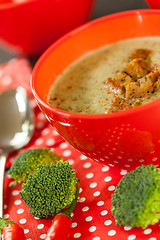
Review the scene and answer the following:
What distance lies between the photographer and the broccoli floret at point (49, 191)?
5.23 feet

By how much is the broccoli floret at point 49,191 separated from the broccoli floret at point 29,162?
0.17 m

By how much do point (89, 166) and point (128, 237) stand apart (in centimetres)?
47

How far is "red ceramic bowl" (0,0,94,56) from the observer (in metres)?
2.34

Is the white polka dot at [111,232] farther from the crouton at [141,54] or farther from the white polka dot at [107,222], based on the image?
the crouton at [141,54]

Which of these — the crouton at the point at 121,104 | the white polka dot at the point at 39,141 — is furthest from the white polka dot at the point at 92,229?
the white polka dot at the point at 39,141

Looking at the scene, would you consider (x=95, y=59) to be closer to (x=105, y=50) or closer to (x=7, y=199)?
(x=105, y=50)

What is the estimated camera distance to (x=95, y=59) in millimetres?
2137

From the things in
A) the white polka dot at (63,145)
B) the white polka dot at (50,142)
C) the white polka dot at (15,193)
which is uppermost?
the white polka dot at (63,145)

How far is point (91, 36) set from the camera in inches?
83.7

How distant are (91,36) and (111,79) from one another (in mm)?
423

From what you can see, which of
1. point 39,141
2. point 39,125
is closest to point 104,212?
point 39,141

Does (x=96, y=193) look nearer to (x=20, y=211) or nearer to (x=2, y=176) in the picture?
(x=20, y=211)

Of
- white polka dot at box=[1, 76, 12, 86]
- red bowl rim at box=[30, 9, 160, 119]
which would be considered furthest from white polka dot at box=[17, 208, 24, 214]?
white polka dot at box=[1, 76, 12, 86]

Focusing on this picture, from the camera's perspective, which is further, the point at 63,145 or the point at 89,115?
the point at 63,145
